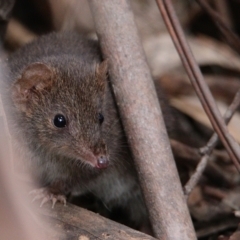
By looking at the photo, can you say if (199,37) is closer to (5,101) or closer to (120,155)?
(120,155)

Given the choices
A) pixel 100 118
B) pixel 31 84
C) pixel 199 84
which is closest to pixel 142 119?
pixel 100 118

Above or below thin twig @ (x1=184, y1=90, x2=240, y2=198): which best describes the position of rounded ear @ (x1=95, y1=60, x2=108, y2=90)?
above

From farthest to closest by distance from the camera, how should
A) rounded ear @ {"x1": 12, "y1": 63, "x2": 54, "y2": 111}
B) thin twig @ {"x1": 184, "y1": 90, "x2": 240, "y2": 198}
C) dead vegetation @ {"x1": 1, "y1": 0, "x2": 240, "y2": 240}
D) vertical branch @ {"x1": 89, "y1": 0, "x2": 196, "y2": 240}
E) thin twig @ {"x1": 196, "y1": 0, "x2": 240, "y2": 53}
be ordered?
thin twig @ {"x1": 196, "y1": 0, "x2": 240, "y2": 53}
dead vegetation @ {"x1": 1, "y1": 0, "x2": 240, "y2": 240}
thin twig @ {"x1": 184, "y1": 90, "x2": 240, "y2": 198}
rounded ear @ {"x1": 12, "y1": 63, "x2": 54, "y2": 111}
vertical branch @ {"x1": 89, "y1": 0, "x2": 196, "y2": 240}

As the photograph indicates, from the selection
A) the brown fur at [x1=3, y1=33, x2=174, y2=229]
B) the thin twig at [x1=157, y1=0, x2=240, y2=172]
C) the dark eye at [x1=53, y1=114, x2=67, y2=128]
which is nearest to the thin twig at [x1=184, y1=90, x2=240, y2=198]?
the thin twig at [x1=157, y1=0, x2=240, y2=172]

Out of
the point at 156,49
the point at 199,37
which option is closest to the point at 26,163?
the point at 156,49

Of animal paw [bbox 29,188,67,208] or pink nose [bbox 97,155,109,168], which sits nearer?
pink nose [bbox 97,155,109,168]

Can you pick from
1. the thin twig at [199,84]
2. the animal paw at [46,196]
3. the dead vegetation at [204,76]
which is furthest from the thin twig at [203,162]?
the animal paw at [46,196]

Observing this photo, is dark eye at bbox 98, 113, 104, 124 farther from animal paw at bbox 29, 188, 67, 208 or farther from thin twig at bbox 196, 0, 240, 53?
thin twig at bbox 196, 0, 240, 53
